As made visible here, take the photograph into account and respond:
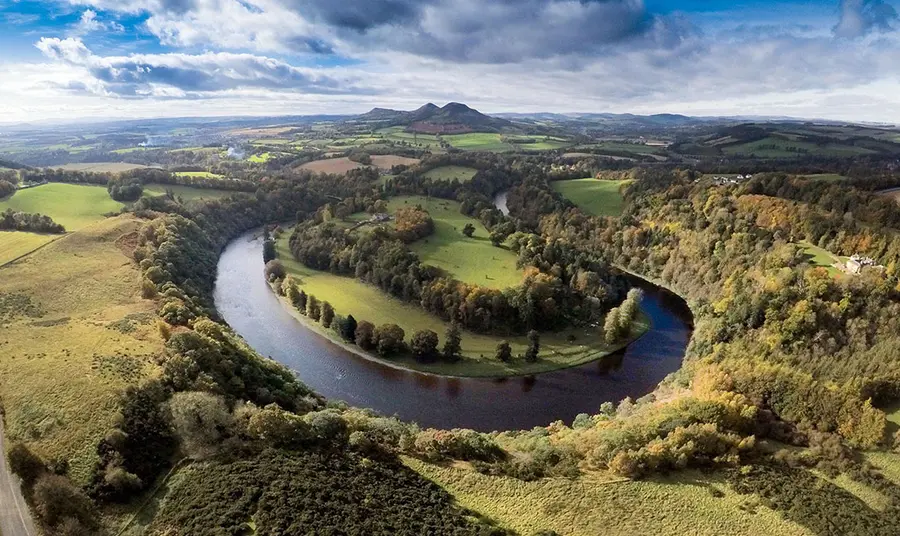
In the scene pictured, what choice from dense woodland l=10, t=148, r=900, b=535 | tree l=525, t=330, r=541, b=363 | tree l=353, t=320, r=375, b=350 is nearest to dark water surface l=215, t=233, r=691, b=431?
tree l=353, t=320, r=375, b=350

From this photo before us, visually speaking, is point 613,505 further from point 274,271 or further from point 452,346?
point 274,271

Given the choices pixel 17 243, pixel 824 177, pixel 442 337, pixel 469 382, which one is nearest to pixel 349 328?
pixel 442 337

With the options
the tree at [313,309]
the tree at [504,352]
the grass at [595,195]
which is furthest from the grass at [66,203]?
the grass at [595,195]

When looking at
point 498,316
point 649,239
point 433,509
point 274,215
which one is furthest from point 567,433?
point 274,215

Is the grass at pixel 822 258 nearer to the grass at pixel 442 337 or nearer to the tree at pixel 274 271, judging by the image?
the grass at pixel 442 337

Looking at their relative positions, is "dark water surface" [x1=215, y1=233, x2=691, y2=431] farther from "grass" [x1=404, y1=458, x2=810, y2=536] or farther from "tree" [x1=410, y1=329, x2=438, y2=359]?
"grass" [x1=404, y1=458, x2=810, y2=536]

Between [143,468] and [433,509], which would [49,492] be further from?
[433,509]
